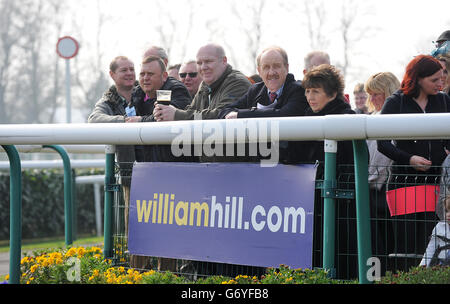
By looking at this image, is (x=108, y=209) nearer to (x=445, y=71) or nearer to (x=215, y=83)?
(x=215, y=83)

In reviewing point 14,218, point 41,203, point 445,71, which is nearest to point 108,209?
point 14,218

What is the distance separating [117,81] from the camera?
258 inches

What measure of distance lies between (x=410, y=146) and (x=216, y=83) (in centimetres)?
160

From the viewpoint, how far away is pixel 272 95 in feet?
15.6

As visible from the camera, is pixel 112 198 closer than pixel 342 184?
No

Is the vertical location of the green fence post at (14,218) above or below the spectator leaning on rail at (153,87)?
below

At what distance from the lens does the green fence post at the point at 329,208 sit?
3295 mm

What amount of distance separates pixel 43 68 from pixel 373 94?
37.2m

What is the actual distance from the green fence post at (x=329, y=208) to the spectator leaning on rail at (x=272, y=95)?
113cm

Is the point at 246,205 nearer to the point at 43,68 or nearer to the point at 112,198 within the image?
the point at 112,198

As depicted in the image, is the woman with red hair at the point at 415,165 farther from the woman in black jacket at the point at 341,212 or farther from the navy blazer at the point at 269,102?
the navy blazer at the point at 269,102

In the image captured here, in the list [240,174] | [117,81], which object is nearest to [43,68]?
[117,81]

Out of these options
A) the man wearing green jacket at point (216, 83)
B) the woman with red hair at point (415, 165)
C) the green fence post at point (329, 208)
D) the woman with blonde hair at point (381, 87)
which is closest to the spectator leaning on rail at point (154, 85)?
the man wearing green jacket at point (216, 83)

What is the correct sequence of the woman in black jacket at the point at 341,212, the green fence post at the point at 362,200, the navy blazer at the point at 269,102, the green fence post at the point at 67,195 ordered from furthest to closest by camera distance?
1. the green fence post at the point at 67,195
2. the navy blazer at the point at 269,102
3. the woman in black jacket at the point at 341,212
4. the green fence post at the point at 362,200
